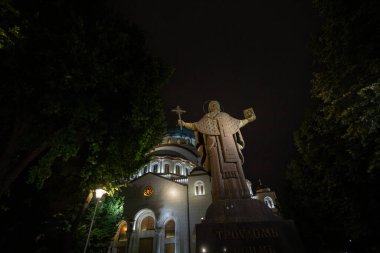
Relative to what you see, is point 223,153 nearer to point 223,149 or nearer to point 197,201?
point 223,149

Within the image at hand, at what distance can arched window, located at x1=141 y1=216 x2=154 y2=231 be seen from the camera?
97.9ft

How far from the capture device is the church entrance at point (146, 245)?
91.2 ft

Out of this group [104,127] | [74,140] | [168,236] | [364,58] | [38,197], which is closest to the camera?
[364,58]

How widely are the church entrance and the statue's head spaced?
25383 mm

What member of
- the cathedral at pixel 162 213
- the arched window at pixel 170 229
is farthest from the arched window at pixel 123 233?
the arched window at pixel 170 229

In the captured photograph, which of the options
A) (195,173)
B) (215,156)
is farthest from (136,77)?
(195,173)

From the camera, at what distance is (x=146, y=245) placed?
28.1m

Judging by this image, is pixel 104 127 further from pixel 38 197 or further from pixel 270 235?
pixel 270 235

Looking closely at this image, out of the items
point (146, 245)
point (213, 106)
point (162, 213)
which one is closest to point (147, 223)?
point (162, 213)

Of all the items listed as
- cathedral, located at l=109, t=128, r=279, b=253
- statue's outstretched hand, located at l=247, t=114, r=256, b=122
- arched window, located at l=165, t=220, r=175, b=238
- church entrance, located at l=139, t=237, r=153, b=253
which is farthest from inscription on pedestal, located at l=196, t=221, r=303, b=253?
church entrance, located at l=139, t=237, r=153, b=253

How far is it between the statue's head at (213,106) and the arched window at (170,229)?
960 inches

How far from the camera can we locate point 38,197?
11156 mm

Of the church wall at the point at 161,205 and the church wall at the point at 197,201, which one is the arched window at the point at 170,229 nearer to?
the church wall at the point at 161,205

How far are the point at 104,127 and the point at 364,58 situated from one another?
11202mm
